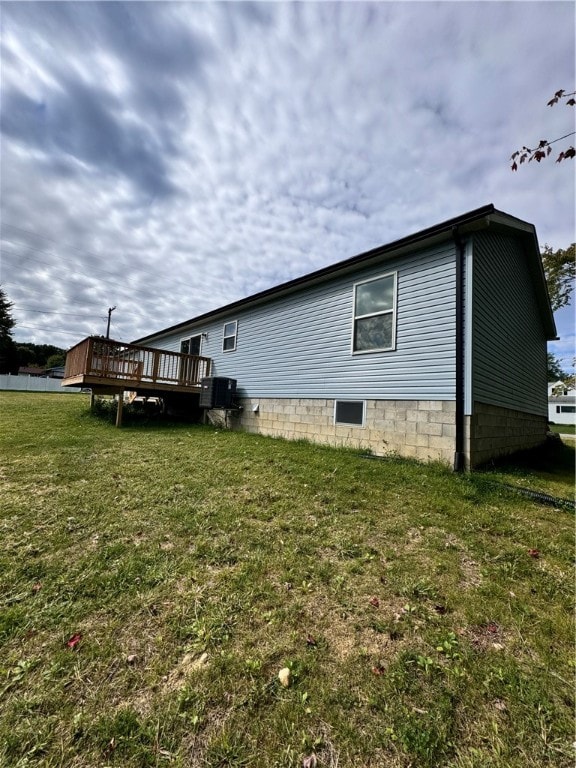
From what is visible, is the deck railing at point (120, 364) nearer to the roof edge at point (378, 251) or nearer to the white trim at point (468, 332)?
the roof edge at point (378, 251)

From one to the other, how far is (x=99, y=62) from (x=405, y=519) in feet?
30.8

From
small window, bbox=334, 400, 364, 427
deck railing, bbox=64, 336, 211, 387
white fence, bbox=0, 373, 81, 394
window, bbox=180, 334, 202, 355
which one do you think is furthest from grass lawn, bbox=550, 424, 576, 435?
white fence, bbox=0, 373, 81, 394

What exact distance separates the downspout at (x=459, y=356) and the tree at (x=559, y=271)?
12.6 m

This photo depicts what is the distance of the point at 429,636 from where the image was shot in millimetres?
2084

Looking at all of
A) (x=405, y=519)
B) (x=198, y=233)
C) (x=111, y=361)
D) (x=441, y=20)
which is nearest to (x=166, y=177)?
(x=198, y=233)

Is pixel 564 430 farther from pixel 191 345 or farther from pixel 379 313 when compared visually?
pixel 191 345

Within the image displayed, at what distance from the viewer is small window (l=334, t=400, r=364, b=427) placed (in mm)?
6965

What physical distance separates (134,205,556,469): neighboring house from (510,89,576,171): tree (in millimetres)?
2663

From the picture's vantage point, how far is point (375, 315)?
6.92 metres

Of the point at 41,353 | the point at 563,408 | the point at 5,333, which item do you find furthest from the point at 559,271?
the point at 41,353

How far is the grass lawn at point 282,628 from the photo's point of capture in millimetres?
1487

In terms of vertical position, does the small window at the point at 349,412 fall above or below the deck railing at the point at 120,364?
below

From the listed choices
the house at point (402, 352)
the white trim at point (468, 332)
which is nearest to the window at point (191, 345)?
the house at point (402, 352)

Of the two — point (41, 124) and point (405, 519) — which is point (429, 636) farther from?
point (41, 124)
